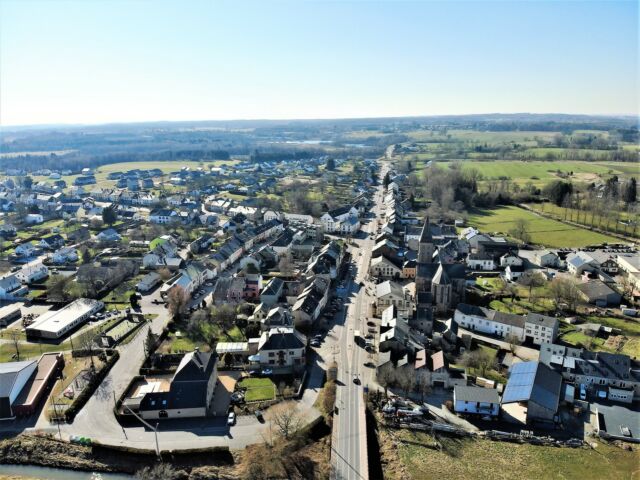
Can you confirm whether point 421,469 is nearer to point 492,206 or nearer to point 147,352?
point 147,352

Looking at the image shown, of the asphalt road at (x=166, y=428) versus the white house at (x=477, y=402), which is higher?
the white house at (x=477, y=402)

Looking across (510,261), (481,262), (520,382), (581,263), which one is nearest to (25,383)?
(520,382)

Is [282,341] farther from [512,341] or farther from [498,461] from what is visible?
[512,341]

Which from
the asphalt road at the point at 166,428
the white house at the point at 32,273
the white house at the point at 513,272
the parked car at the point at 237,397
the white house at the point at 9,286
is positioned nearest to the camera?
the asphalt road at the point at 166,428

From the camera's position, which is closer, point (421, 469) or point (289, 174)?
point (421, 469)

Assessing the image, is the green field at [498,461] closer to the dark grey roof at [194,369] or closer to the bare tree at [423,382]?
the bare tree at [423,382]

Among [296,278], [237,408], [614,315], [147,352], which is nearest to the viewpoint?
[237,408]

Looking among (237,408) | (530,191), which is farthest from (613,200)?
(237,408)

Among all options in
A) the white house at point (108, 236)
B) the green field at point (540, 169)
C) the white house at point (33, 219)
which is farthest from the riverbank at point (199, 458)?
the green field at point (540, 169)
